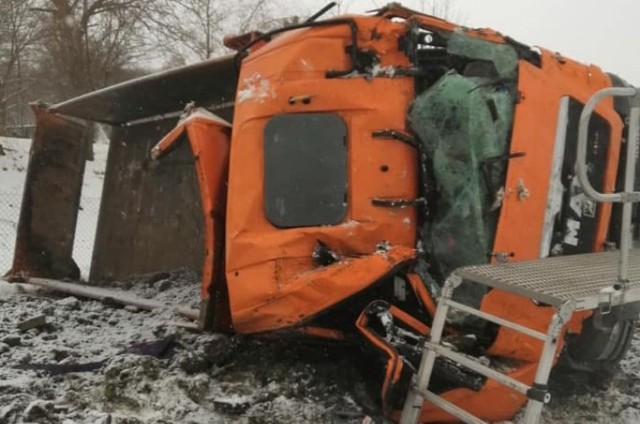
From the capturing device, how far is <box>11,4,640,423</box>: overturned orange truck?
326cm

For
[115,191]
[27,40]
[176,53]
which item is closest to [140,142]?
[115,191]

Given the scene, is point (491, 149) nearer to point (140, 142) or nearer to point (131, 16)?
point (140, 142)

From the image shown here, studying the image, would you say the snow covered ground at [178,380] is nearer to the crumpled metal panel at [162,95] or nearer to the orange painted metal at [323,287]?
the orange painted metal at [323,287]

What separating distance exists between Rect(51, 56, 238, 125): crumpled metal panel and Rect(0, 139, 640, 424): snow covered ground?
1.89m

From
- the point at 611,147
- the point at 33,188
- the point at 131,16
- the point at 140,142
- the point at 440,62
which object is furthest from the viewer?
the point at 131,16

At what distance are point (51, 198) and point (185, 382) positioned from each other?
350cm

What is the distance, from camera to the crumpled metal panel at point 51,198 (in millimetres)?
6078

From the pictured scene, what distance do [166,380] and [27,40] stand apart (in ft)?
58.0

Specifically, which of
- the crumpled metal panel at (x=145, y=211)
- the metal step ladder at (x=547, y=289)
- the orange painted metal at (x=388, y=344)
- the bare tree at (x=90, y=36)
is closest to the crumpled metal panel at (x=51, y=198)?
the crumpled metal panel at (x=145, y=211)

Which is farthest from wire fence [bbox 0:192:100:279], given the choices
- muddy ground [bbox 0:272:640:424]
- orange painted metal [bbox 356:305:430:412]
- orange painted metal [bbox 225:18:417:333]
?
orange painted metal [bbox 356:305:430:412]

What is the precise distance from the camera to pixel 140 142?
6.61 meters

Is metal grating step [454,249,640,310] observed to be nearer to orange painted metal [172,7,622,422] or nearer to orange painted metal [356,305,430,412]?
orange painted metal [172,7,622,422]

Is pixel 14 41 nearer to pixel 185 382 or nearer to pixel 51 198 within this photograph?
pixel 51 198

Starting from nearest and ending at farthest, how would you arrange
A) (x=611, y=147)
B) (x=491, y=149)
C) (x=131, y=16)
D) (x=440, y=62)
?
(x=491, y=149), (x=440, y=62), (x=611, y=147), (x=131, y=16)
